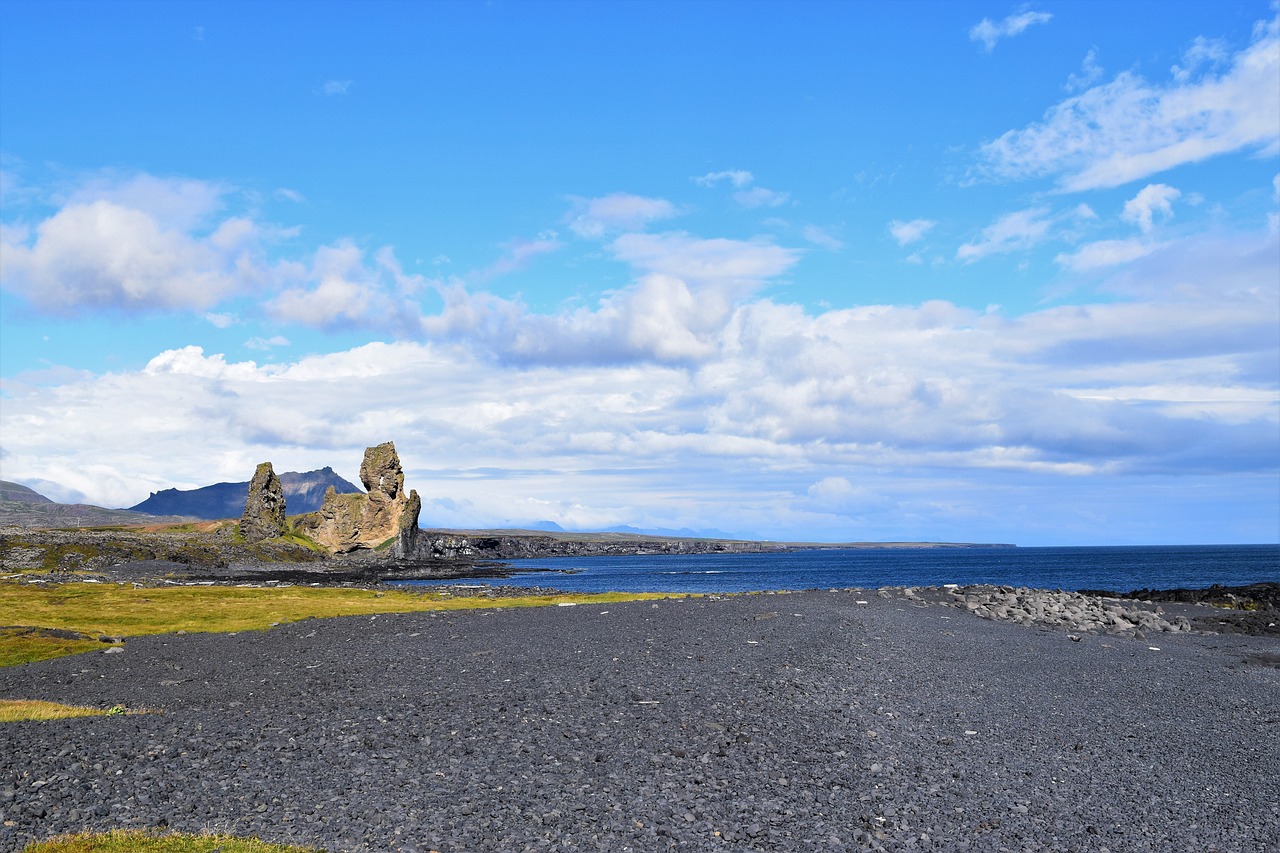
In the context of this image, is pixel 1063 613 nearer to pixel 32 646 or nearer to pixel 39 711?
pixel 39 711

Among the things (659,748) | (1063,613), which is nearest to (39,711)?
(659,748)

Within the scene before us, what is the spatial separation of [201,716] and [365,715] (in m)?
3.85

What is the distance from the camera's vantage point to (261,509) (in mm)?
155375

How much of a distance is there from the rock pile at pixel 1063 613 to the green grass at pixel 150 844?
41.2 meters

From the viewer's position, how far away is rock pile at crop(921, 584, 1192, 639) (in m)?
43.7

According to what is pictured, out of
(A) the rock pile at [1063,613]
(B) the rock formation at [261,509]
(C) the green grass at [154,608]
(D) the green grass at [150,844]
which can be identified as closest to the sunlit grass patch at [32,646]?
(C) the green grass at [154,608]

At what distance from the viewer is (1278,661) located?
Answer: 35312 millimetres

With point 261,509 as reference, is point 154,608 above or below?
below

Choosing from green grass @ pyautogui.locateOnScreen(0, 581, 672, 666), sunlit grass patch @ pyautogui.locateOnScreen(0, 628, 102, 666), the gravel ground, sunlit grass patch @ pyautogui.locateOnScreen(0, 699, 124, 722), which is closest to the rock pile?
the gravel ground

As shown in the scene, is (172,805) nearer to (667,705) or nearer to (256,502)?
(667,705)

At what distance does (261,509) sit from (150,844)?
516 ft

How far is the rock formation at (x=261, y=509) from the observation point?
153 metres

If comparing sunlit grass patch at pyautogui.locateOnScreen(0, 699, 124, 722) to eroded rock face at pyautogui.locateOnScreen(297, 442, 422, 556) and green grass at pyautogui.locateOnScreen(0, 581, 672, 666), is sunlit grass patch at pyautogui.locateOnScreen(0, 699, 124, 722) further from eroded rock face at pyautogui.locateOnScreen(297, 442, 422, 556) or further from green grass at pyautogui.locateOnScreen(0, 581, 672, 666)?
eroded rock face at pyautogui.locateOnScreen(297, 442, 422, 556)

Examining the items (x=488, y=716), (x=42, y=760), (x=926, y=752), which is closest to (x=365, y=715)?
(x=488, y=716)
